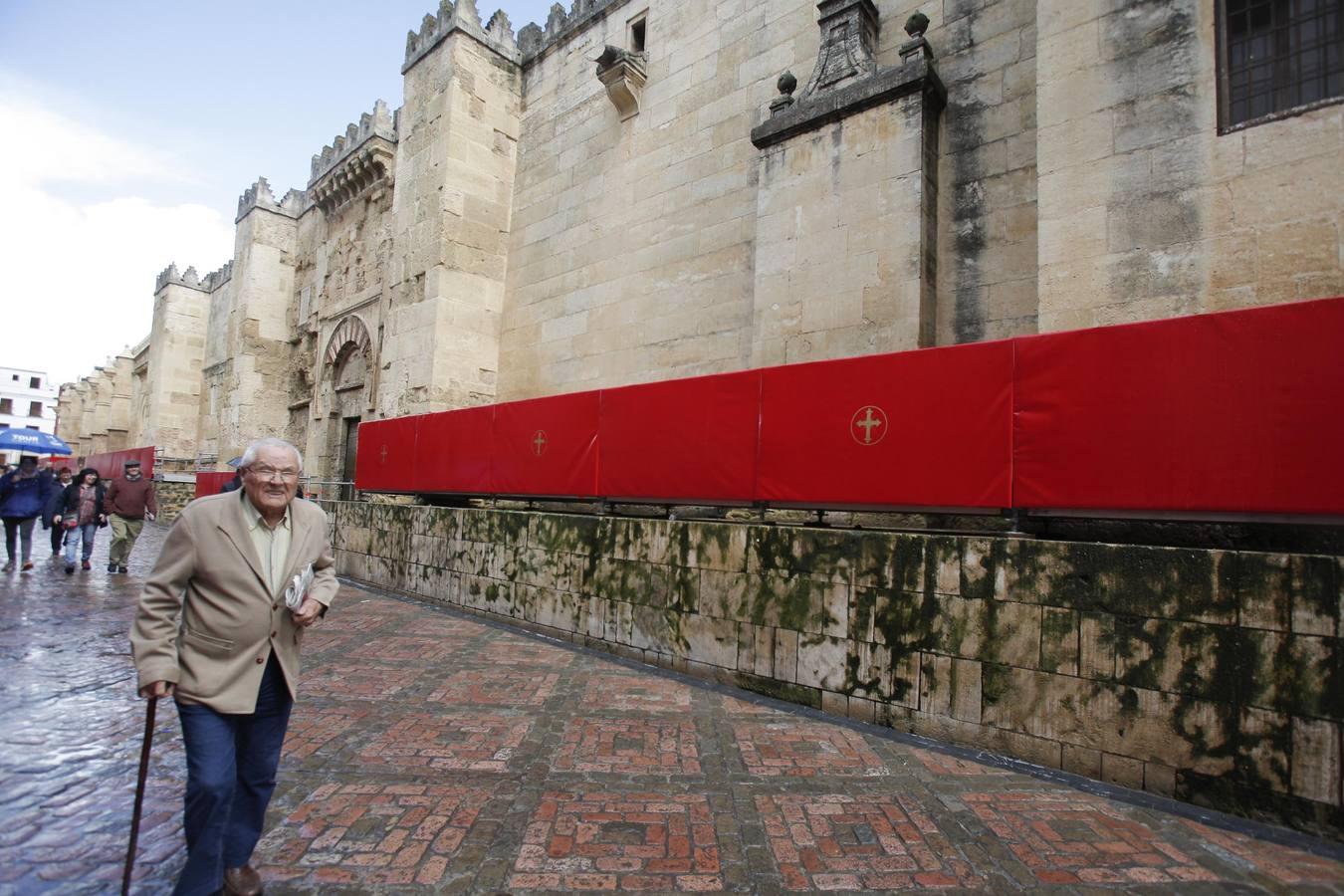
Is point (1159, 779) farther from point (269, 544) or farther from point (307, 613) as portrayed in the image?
point (269, 544)

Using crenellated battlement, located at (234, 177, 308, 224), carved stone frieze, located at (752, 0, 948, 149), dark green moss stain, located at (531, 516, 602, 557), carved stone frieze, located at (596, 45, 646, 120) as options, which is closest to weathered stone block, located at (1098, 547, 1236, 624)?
dark green moss stain, located at (531, 516, 602, 557)

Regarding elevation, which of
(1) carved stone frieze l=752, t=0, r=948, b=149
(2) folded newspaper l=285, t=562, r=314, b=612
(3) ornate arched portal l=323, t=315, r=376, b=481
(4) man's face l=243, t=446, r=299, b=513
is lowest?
(2) folded newspaper l=285, t=562, r=314, b=612

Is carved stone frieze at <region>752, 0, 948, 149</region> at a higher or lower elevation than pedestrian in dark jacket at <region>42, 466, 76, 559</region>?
higher

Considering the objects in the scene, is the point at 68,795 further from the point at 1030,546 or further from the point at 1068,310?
the point at 1068,310

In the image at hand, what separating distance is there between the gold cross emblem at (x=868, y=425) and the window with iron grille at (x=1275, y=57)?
3489mm

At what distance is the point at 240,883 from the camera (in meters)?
2.24

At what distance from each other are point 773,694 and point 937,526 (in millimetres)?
2041

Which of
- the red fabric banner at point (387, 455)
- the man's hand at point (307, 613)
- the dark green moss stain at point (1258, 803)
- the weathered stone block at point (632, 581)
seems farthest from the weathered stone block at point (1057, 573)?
the red fabric banner at point (387, 455)

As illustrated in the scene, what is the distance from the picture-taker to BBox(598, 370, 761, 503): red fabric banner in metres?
5.49

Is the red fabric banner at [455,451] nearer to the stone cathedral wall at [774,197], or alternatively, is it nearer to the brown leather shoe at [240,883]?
the stone cathedral wall at [774,197]

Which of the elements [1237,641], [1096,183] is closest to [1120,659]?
[1237,641]

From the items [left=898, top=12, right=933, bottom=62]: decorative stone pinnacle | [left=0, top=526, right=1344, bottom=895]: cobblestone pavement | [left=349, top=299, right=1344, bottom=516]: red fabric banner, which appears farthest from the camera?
[left=898, top=12, right=933, bottom=62]: decorative stone pinnacle

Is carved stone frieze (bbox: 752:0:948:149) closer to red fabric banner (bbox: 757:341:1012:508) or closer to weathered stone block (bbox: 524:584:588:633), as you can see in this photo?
red fabric banner (bbox: 757:341:1012:508)

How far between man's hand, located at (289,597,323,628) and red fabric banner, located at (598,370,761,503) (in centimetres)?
361
